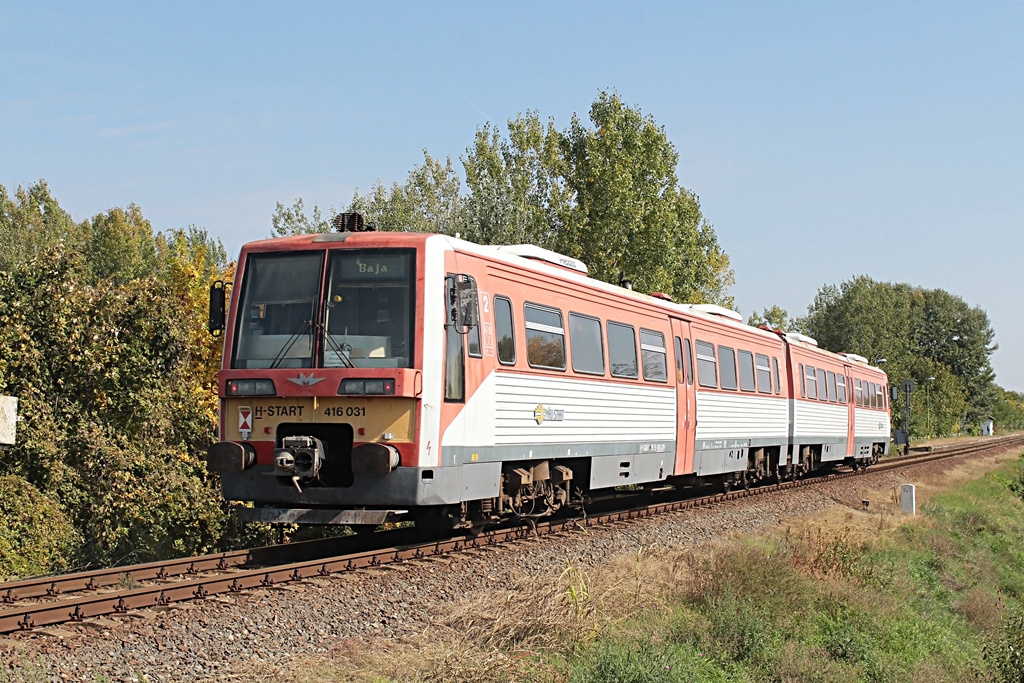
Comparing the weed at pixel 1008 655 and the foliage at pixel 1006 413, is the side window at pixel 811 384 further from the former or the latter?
the foliage at pixel 1006 413

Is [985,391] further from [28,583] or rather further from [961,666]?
→ [28,583]

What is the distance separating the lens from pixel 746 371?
20.7m

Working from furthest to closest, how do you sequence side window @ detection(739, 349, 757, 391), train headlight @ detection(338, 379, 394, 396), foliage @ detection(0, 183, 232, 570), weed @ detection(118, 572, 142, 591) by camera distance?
side window @ detection(739, 349, 757, 391), foliage @ detection(0, 183, 232, 570), train headlight @ detection(338, 379, 394, 396), weed @ detection(118, 572, 142, 591)

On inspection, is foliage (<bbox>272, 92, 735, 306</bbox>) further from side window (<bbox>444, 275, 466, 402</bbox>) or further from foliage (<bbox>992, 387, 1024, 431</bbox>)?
foliage (<bbox>992, 387, 1024, 431</bbox>)

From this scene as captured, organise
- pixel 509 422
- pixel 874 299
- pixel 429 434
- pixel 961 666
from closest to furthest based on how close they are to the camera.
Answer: pixel 429 434
pixel 961 666
pixel 509 422
pixel 874 299

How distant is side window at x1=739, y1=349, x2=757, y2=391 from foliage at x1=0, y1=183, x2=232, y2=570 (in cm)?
1008

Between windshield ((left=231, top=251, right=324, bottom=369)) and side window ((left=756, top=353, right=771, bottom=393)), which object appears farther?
side window ((left=756, top=353, right=771, bottom=393))

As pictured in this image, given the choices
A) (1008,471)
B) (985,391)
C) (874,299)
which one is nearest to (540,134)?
(1008,471)

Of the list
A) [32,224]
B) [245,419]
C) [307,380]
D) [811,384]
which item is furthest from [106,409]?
[32,224]

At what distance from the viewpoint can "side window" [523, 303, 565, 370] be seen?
12352 mm

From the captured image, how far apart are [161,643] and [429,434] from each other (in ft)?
12.1

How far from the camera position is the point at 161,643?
23.3 ft

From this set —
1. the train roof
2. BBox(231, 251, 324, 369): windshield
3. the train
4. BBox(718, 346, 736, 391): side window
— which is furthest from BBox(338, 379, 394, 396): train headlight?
BBox(718, 346, 736, 391): side window

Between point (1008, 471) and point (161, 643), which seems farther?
point (1008, 471)
